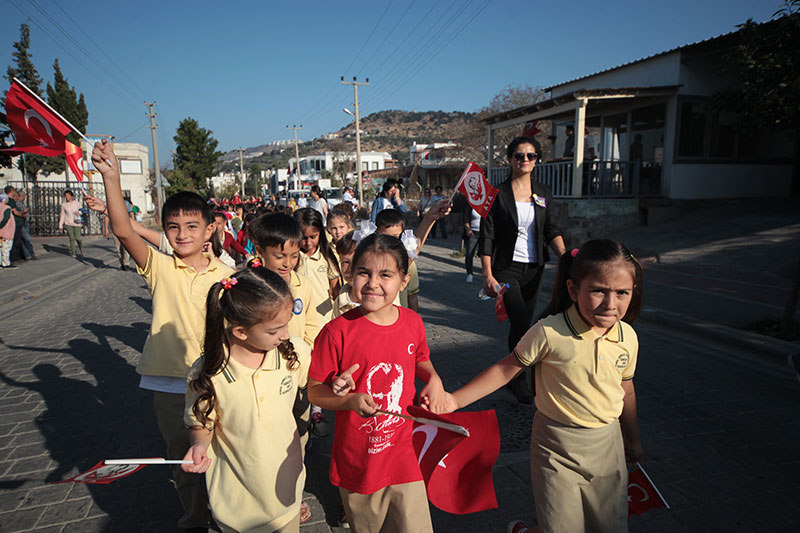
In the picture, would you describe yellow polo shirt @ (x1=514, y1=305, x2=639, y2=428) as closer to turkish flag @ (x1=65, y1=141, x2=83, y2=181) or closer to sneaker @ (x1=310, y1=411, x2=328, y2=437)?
sneaker @ (x1=310, y1=411, x2=328, y2=437)

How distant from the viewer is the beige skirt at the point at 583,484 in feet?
6.31

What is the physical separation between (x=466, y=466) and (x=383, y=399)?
43 cm

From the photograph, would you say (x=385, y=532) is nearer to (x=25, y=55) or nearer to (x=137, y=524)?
(x=137, y=524)

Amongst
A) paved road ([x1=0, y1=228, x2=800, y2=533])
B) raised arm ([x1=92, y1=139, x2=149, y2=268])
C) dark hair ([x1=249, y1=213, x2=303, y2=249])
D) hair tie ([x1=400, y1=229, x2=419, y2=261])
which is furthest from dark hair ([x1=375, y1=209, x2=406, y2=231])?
raised arm ([x1=92, y1=139, x2=149, y2=268])

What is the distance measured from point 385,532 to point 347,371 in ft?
2.52

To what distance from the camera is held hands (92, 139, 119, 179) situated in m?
2.29

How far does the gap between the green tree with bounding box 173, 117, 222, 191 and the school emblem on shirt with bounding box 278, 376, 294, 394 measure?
181 ft

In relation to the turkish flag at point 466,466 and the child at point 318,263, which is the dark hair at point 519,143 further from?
the turkish flag at point 466,466

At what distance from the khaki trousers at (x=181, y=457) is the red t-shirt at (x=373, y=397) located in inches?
33.4

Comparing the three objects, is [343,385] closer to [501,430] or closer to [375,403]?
[375,403]

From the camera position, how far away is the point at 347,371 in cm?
192

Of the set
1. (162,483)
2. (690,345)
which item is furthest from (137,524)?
(690,345)

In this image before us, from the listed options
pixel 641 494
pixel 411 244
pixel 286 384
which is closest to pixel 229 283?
pixel 286 384

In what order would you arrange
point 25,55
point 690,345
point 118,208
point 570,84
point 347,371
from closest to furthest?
point 347,371 < point 118,208 < point 690,345 < point 570,84 < point 25,55
